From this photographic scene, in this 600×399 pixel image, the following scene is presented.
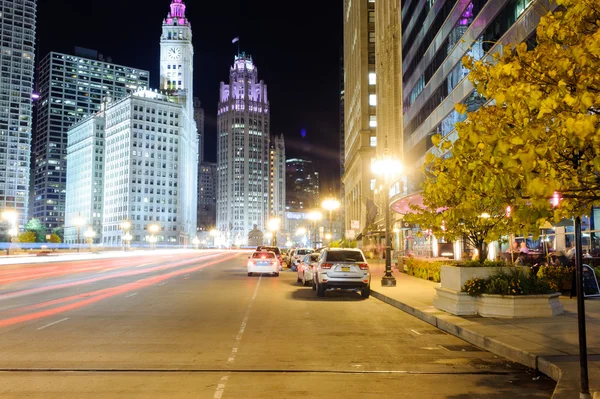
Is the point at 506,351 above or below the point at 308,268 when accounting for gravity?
below

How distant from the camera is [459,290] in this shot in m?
14.0

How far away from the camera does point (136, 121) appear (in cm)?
17038

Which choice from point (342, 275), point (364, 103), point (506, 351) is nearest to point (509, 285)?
point (506, 351)

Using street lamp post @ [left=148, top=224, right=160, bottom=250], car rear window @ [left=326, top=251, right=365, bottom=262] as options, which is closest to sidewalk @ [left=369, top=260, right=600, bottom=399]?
car rear window @ [left=326, top=251, right=365, bottom=262]

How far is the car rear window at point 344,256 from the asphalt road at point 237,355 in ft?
12.9

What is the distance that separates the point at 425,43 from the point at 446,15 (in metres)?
6.66

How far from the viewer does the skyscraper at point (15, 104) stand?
188500 millimetres

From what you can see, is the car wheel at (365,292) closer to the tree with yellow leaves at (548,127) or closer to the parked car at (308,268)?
A: the parked car at (308,268)

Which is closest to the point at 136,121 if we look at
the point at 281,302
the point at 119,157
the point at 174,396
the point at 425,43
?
the point at 119,157

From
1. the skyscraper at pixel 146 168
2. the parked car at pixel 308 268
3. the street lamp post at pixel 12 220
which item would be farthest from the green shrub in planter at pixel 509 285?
the skyscraper at pixel 146 168

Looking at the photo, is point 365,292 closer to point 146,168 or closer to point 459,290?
point 459,290

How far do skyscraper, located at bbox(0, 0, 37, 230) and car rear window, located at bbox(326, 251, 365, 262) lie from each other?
19356 centimetres

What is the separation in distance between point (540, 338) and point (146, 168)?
6733 inches

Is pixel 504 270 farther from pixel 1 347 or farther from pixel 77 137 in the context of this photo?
pixel 77 137
